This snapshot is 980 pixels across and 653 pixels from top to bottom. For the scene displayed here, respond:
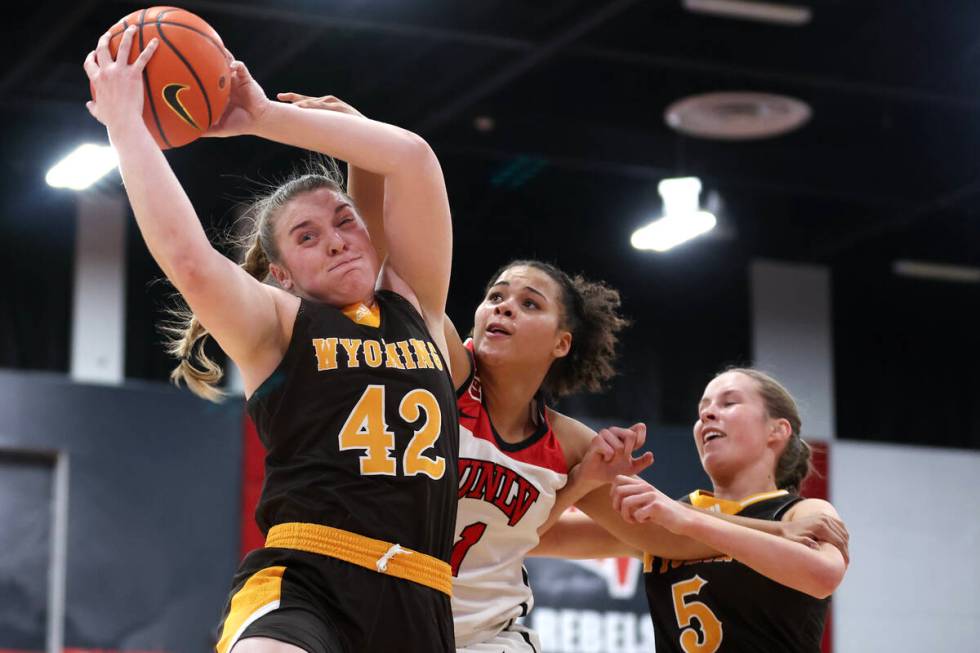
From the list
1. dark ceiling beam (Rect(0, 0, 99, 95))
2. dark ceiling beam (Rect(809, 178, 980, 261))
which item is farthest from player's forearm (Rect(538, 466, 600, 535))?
dark ceiling beam (Rect(809, 178, 980, 261))

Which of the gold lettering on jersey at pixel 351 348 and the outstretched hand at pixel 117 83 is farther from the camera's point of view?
the gold lettering on jersey at pixel 351 348

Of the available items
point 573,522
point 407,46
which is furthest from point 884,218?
point 573,522

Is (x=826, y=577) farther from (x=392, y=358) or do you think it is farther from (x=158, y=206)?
(x=158, y=206)

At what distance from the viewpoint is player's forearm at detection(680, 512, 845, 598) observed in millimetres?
4051

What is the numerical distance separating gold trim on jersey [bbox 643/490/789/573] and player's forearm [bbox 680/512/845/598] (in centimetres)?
43

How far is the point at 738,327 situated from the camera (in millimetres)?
12656

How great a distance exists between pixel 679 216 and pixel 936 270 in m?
3.43

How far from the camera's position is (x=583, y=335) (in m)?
4.72

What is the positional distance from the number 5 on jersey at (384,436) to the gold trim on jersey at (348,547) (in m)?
0.15

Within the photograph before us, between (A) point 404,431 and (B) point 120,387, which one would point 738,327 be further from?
(A) point 404,431

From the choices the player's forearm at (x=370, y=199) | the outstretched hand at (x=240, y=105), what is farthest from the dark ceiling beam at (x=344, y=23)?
the outstretched hand at (x=240, y=105)

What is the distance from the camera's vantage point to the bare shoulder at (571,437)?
4.46 m

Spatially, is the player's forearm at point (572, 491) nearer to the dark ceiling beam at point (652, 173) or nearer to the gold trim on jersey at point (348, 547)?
the gold trim on jersey at point (348, 547)

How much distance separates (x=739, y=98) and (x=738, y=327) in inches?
134
